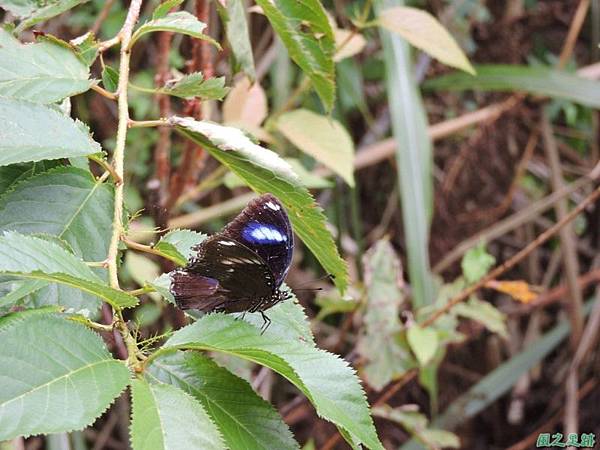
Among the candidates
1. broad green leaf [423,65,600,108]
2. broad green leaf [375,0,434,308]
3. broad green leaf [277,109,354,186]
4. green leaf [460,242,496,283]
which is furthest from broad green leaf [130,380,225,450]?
broad green leaf [423,65,600,108]

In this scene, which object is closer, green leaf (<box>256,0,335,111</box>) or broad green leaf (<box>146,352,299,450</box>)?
broad green leaf (<box>146,352,299,450</box>)

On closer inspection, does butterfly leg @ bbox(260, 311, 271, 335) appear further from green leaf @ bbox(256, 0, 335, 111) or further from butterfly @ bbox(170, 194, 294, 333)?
green leaf @ bbox(256, 0, 335, 111)

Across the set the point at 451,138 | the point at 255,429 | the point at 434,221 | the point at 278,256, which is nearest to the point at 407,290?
the point at 434,221

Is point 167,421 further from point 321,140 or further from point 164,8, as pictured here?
point 321,140

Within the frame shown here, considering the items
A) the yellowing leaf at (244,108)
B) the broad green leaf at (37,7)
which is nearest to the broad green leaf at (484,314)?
the yellowing leaf at (244,108)

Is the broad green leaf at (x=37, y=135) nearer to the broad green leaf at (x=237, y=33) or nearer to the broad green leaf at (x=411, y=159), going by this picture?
the broad green leaf at (x=237, y=33)
